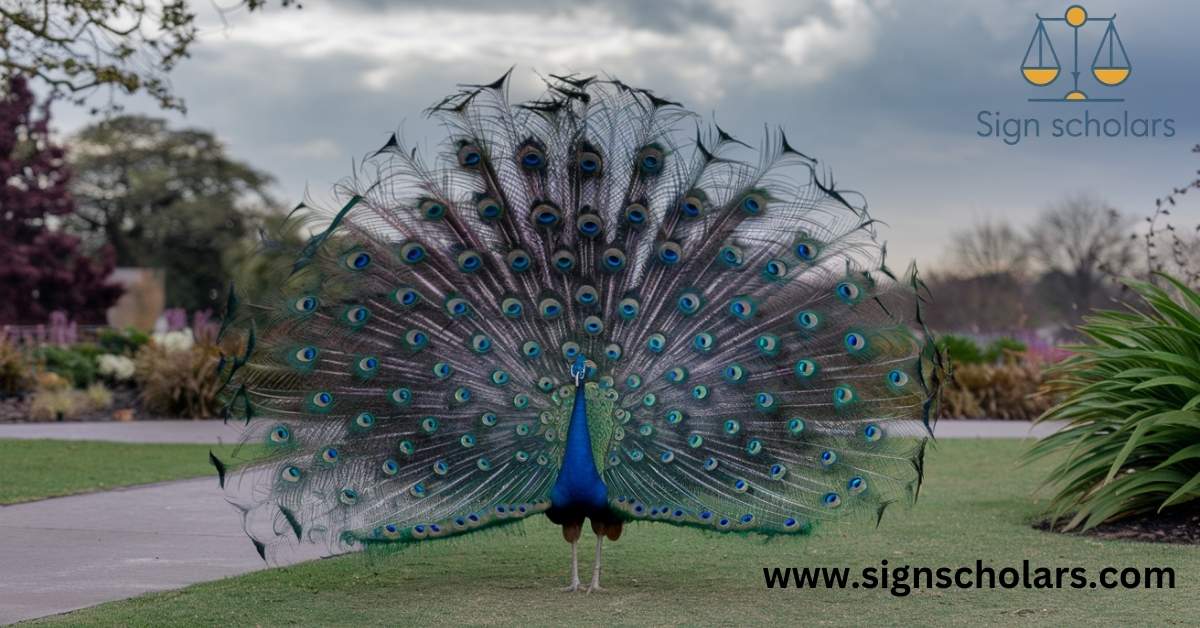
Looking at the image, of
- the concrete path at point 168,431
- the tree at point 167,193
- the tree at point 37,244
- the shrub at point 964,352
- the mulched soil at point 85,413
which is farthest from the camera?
the tree at point 167,193

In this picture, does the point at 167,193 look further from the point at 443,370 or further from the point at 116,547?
the point at 443,370

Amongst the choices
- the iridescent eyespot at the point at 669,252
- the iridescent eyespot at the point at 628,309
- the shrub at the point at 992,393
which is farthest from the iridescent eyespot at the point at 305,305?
the shrub at the point at 992,393

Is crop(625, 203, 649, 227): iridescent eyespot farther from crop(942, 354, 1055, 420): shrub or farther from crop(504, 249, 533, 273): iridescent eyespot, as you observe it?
crop(942, 354, 1055, 420): shrub

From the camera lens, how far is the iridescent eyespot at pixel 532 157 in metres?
7.20

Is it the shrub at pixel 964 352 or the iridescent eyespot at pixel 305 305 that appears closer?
the iridescent eyespot at pixel 305 305

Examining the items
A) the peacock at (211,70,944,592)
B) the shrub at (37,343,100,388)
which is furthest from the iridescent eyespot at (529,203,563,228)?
the shrub at (37,343,100,388)

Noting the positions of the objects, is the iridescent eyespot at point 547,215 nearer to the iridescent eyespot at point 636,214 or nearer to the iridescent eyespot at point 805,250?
the iridescent eyespot at point 636,214

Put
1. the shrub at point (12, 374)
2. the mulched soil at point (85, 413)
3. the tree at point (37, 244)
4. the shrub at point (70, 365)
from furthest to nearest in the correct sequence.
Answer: the tree at point (37, 244) < the shrub at point (70, 365) < the shrub at point (12, 374) < the mulched soil at point (85, 413)

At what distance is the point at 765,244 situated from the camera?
7312 mm

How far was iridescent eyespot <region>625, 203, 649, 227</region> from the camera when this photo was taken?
283 inches

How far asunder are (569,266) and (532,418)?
836 millimetres

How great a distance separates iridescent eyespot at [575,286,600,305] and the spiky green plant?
4244 millimetres

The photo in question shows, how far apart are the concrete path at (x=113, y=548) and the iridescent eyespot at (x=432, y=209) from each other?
9.19 ft

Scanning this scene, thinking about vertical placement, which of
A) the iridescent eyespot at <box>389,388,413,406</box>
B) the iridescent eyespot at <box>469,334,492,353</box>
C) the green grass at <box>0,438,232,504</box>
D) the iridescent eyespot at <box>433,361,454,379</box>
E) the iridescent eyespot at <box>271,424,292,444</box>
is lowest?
the green grass at <box>0,438,232,504</box>
